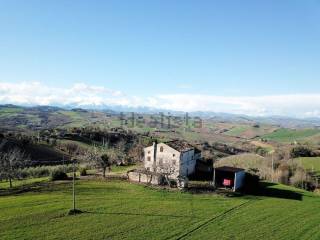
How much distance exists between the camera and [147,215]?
43219mm

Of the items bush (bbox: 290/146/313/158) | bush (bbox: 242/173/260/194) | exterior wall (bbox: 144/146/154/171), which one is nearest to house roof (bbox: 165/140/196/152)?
exterior wall (bbox: 144/146/154/171)

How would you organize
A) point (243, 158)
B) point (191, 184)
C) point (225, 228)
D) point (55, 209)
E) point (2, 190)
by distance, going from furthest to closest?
point (243, 158), point (191, 184), point (2, 190), point (55, 209), point (225, 228)

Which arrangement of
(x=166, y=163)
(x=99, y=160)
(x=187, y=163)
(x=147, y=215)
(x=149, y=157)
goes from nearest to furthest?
(x=147, y=215) < (x=166, y=163) < (x=187, y=163) < (x=99, y=160) < (x=149, y=157)

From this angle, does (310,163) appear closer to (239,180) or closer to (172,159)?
(239,180)

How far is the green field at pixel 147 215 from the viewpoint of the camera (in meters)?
36.8

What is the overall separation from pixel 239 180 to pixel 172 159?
11.5m

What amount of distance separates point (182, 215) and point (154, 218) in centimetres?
363

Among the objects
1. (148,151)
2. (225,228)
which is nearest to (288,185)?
(148,151)

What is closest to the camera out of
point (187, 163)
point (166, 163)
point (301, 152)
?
point (166, 163)

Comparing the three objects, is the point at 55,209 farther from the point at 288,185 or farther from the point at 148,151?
the point at 288,185

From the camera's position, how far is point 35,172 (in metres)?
77.7

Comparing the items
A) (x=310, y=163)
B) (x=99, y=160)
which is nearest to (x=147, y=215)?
(x=99, y=160)

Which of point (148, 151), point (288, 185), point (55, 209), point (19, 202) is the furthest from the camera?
point (288, 185)

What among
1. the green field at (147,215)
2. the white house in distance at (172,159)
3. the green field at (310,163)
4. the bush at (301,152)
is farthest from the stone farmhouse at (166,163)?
the bush at (301,152)
